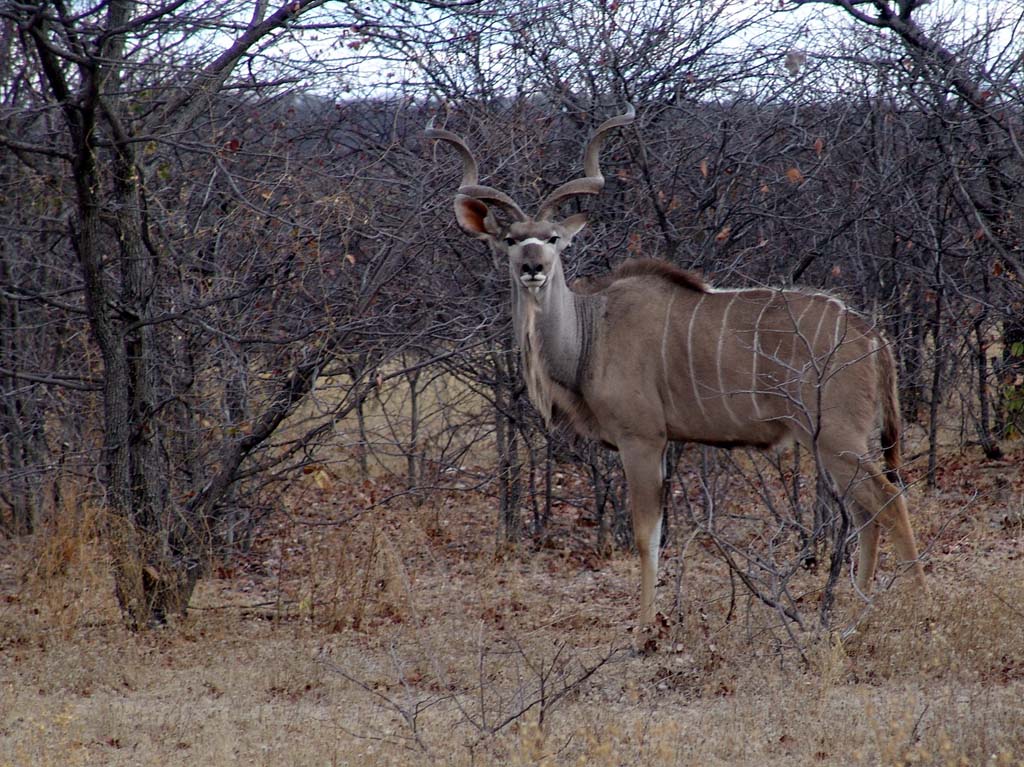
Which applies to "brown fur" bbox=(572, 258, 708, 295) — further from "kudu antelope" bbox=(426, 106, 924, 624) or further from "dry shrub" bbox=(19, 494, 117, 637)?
"dry shrub" bbox=(19, 494, 117, 637)

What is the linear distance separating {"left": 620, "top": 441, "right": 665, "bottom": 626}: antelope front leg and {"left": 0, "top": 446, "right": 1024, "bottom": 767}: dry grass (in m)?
0.28

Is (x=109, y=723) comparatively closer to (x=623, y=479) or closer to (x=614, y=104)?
(x=623, y=479)

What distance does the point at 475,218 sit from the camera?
16.8ft

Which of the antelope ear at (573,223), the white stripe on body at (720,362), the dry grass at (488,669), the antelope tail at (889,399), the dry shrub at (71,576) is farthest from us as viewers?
the antelope ear at (573,223)

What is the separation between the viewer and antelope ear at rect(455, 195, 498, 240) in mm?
5031

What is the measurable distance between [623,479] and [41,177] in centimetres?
304

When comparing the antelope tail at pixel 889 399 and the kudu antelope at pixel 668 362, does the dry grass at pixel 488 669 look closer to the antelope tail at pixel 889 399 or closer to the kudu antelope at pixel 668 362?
the kudu antelope at pixel 668 362

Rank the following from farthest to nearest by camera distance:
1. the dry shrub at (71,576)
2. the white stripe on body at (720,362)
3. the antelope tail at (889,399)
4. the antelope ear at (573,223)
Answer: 1. the antelope ear at (573,223)
2. the white stripe on body at (720,362)
3. the antelope tail at (889,399)
4. the dry shrub at (71,576)

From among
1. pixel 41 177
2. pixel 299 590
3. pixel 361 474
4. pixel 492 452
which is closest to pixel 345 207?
pixel 41 177

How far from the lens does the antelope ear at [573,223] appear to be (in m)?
5.07

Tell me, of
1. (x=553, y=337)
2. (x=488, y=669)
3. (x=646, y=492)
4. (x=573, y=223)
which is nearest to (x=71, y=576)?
(x=488, y=669)

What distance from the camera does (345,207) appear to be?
477 centimetres

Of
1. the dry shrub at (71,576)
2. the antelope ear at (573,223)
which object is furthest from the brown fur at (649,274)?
the dry shrub at (71,576)

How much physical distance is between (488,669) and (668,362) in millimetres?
1466
